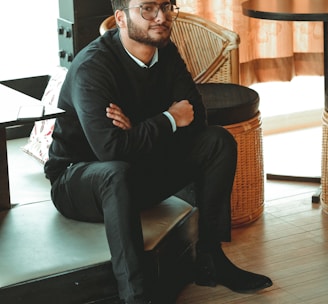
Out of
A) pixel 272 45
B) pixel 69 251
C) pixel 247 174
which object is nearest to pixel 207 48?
pixel 247 174

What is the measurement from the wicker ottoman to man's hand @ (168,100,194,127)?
40cm

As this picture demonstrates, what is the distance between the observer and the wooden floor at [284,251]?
9.36 ft

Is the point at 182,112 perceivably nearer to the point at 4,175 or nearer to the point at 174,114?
the point at 174,114

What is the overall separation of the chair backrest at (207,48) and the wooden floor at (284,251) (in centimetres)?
59

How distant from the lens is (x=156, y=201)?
284 centimetres

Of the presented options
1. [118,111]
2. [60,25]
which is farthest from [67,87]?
[60,25]

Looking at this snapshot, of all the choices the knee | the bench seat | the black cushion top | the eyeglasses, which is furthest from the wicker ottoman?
the knee

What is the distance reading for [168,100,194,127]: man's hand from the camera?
2.77m

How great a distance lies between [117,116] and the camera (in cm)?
264

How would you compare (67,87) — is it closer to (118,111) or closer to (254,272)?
(118,111)

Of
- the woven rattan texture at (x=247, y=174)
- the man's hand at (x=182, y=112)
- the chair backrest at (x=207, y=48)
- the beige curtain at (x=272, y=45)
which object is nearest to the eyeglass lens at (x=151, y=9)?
the man's hand at (x=182, y=112)

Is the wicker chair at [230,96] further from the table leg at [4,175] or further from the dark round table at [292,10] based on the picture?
the table leg at [4,175]

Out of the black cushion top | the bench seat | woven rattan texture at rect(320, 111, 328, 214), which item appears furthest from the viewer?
woven rattan texture at rect(320, 111, 328, 214)

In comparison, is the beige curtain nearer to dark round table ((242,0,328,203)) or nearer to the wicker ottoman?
dark round table ((242,0,328,203))
